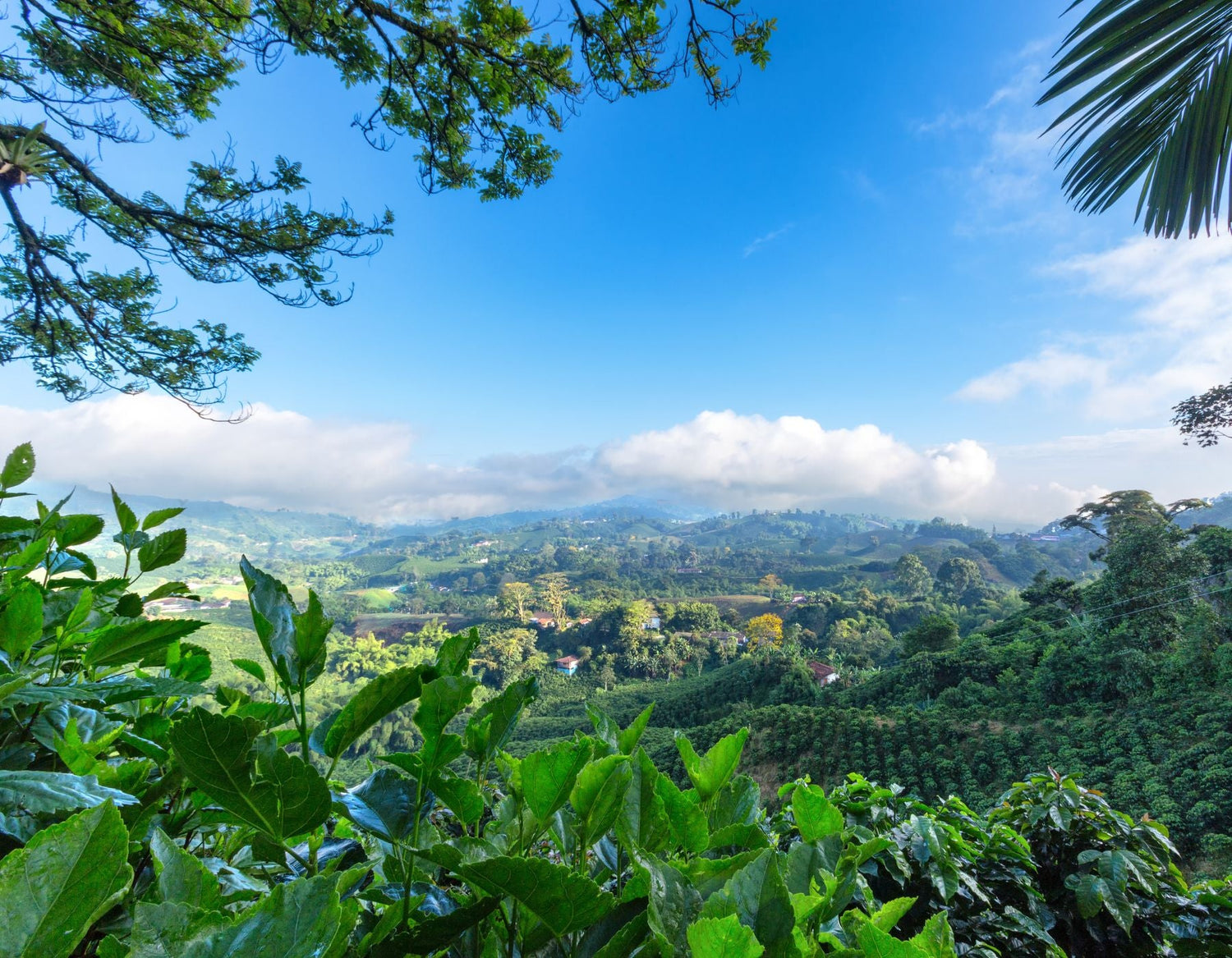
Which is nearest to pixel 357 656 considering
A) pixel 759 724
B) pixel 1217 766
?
pixel 759 724

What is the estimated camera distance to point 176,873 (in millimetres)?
276

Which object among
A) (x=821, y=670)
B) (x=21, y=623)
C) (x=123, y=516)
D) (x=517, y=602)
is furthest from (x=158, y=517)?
(x=517, y=602)

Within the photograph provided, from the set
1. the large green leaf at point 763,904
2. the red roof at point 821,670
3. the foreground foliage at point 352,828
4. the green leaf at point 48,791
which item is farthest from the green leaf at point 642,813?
the red roof at point 821,670

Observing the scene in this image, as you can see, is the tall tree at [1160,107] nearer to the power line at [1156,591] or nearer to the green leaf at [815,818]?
the green leaf at [815,818]

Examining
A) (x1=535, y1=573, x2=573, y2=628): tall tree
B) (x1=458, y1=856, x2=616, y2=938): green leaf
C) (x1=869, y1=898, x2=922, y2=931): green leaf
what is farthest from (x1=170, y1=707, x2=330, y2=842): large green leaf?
(x1=535, y1=573, x2=573, y2=628): tall tree

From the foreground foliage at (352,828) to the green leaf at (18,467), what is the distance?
0.26 meters

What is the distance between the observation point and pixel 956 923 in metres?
1.03

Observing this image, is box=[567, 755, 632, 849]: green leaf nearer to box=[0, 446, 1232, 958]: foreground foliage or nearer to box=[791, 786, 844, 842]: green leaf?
box=[0, 446, 1232, 958]: foreground foliage

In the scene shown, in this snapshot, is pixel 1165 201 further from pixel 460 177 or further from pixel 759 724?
pixel 759 724

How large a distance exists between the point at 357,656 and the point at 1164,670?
41.5m

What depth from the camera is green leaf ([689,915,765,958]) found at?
226mm

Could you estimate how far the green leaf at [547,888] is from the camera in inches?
10.0

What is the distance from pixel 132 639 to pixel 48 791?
0.27 meters

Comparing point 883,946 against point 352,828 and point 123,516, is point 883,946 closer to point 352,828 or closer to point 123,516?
point 352,828
